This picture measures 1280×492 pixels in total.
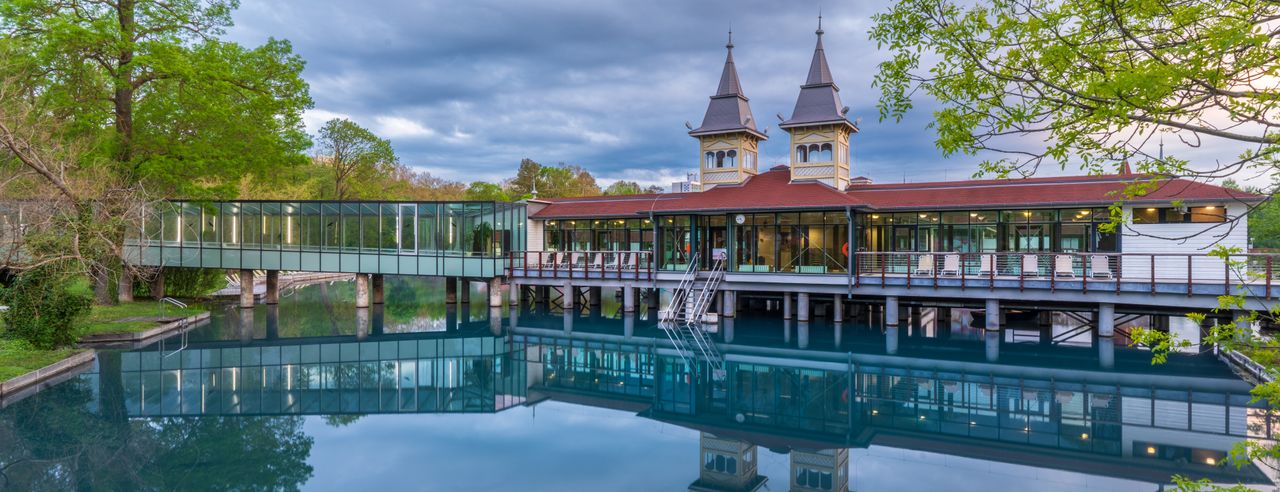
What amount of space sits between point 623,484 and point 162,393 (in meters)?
10.3

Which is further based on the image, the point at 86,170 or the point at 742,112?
the point at 742,112

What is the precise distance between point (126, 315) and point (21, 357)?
8.21 metres

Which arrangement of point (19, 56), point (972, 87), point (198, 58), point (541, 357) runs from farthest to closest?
point (198, 58), point (19, 56), point (541, 357), point (972, 87)

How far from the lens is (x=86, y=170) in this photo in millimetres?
21234

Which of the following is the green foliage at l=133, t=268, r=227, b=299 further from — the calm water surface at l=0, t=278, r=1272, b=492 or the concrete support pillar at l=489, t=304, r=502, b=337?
the concrete support pillar at l=489, t=304, r=502, b=337

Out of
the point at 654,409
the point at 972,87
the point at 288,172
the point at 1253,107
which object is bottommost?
the point at 654,409

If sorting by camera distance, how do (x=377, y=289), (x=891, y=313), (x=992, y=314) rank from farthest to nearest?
(x=377, y=289) < (x=891, y=313) < (x=992, y=314)

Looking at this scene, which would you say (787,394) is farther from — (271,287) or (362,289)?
(271,287)

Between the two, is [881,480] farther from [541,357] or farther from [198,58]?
[198,58]

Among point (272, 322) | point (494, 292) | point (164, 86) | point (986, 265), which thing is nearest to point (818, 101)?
point (986, 265)

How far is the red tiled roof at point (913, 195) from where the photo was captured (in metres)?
22.4

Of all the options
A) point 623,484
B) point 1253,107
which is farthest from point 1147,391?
point 1253,107

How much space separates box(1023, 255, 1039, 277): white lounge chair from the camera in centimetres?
2045

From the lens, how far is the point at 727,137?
1184 inches
